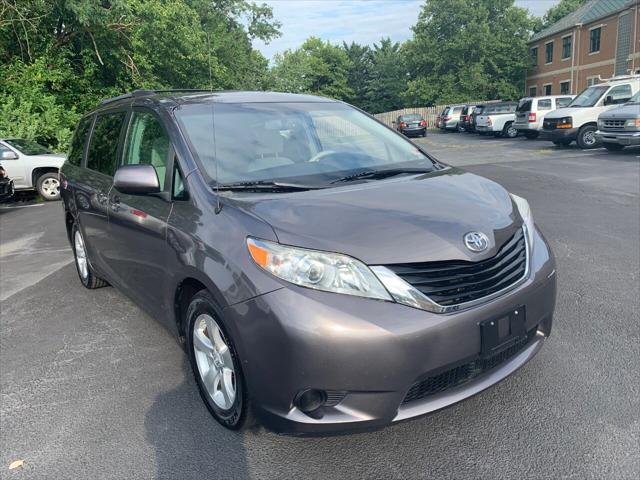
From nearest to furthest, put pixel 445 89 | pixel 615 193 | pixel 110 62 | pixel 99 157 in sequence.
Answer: pixel 99 157
pixel 615 193
pixel 110 62
pixel 445 89

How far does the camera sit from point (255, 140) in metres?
3.40

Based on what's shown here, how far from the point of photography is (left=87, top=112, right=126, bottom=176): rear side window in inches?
162

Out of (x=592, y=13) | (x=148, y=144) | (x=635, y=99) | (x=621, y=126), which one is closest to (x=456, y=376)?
(x=148, y=144)

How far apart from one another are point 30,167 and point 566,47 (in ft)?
131

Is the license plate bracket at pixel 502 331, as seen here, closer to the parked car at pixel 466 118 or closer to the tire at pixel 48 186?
the tire at pixel 48 186

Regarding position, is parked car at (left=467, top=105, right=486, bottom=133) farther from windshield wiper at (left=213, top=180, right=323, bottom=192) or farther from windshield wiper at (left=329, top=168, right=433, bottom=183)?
windshield wiper at (left=213, top=180, right=323, bottom=192)

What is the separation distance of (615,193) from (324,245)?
27.4 ft

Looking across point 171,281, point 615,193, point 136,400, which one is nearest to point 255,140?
point 171,281

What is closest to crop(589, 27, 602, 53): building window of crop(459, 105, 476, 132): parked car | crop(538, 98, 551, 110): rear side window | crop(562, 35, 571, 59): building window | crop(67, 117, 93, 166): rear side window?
crop(562, 35, 571, 59): building window

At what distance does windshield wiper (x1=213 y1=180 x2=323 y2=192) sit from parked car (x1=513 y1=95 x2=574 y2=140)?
69.6 ft

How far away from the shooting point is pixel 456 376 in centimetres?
249

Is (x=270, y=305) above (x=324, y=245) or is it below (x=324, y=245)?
below

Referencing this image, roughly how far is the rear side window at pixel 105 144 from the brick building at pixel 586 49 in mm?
34611

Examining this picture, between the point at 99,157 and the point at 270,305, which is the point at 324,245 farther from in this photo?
the point at 99,157
